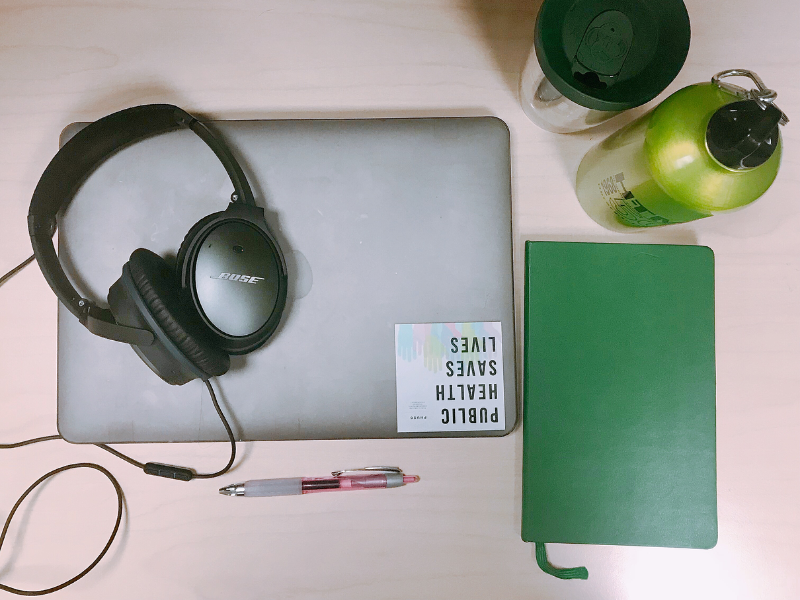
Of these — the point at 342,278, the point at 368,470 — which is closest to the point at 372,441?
the point at 368,470

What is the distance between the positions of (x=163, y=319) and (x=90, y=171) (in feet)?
0.72

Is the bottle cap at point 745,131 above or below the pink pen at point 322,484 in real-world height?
above

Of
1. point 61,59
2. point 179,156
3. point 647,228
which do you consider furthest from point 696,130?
point 61,59

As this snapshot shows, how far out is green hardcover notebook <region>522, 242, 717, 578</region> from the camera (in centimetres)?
55

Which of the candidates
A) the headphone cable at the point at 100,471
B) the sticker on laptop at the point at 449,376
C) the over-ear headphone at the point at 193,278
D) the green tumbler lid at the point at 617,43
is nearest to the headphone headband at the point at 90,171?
the over-ear headphone at the point at 193,278

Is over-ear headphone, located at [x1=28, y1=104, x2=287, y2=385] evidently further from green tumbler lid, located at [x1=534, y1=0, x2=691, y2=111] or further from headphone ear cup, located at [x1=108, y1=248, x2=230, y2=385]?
green tumbler lid, located at [x1=534, y1=0, x2=691, y2=111]

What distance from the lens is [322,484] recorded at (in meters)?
0.56

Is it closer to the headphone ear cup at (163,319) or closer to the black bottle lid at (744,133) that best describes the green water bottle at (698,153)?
the black bottle lid at (744,133)

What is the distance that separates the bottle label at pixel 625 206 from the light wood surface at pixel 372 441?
2.2 inches

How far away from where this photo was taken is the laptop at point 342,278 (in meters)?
0.54

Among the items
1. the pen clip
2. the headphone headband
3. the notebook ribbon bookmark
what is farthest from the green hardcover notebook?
the headphone headband

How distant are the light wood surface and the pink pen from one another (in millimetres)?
15

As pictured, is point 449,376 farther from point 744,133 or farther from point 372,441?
point 744,133

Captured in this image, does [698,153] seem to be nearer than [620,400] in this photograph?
Yes
